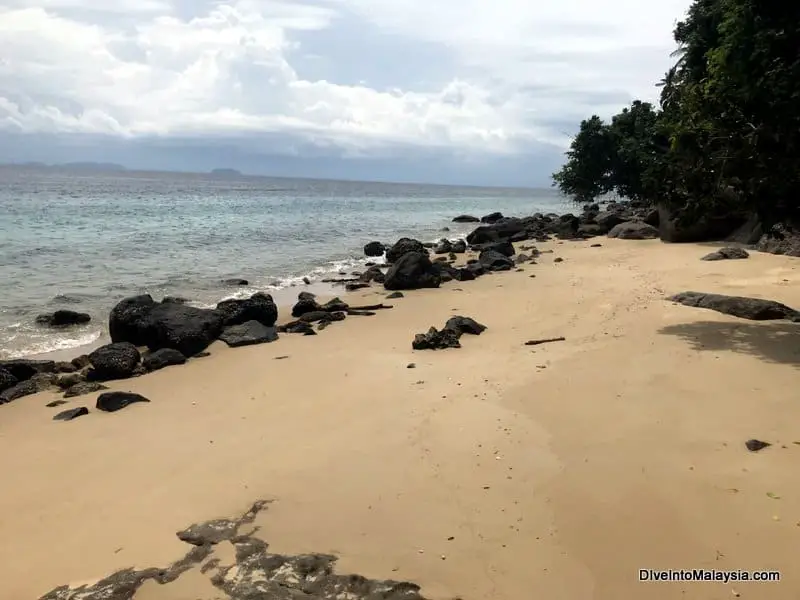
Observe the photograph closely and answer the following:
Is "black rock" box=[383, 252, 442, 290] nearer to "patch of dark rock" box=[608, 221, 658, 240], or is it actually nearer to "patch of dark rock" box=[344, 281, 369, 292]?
"patch of dark rock" box=[344, 281, 369, 292]

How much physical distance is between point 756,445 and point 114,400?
27.6 ft

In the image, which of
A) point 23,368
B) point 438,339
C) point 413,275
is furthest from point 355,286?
point 23,368

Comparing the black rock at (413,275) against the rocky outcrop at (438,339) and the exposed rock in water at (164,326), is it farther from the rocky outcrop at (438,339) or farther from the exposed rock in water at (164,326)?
the rocky outcrop at (438,339)

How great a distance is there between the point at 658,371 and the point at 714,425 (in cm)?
200

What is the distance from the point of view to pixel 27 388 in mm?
10352

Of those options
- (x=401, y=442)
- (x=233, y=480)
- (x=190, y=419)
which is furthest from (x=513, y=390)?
(x=190, y=419)

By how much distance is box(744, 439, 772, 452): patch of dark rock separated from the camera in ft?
19.8

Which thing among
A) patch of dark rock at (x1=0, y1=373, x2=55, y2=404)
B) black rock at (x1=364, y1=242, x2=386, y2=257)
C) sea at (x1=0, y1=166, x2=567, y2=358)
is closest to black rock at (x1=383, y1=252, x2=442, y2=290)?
sea at (x1=0, y1=166, x2=567, y2=358)

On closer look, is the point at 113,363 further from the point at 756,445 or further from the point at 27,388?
the point at 756,445

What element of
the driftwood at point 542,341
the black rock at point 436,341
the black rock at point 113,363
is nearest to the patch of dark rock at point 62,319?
the black rock at point 113,363

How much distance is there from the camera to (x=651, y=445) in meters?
6.32

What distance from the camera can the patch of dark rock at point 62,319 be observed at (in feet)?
51.5

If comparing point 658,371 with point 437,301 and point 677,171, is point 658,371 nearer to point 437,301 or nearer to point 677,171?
point 677,171

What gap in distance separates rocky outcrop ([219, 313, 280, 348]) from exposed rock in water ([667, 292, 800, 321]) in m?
9.21
